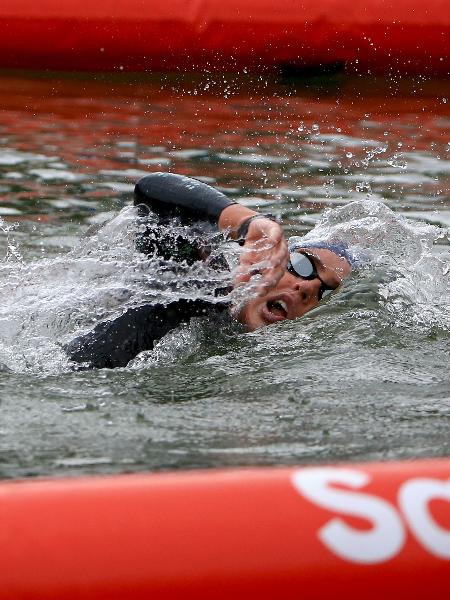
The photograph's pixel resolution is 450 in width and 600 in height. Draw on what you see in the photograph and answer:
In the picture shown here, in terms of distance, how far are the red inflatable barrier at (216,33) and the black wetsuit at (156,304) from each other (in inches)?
162

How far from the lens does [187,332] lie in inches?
152

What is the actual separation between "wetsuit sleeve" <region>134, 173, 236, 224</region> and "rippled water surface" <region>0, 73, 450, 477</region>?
12 cm

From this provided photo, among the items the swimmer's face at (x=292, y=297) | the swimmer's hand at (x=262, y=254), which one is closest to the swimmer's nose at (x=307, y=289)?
the swimmer's face at (x=292, y=297)

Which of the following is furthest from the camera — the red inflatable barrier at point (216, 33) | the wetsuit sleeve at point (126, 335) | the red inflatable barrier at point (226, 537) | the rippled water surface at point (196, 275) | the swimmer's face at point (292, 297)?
the red inflatable barrier at point (216, 33)

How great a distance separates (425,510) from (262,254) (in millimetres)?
1572

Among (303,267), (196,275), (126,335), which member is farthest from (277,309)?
(126,335)

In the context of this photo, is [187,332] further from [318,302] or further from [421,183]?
[421,183]

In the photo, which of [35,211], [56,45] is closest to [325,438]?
[35,211]

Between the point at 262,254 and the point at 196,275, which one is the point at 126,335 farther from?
the point at 262,254

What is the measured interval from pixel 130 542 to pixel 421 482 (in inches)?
22.4

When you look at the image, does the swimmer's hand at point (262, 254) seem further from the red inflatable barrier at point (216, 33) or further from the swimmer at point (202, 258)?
the red inflatable barrier at point (216, 33)

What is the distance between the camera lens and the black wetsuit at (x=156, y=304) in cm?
368

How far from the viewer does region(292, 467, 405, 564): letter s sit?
2242 millimetres

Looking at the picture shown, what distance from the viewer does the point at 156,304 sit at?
3854 millimetres
